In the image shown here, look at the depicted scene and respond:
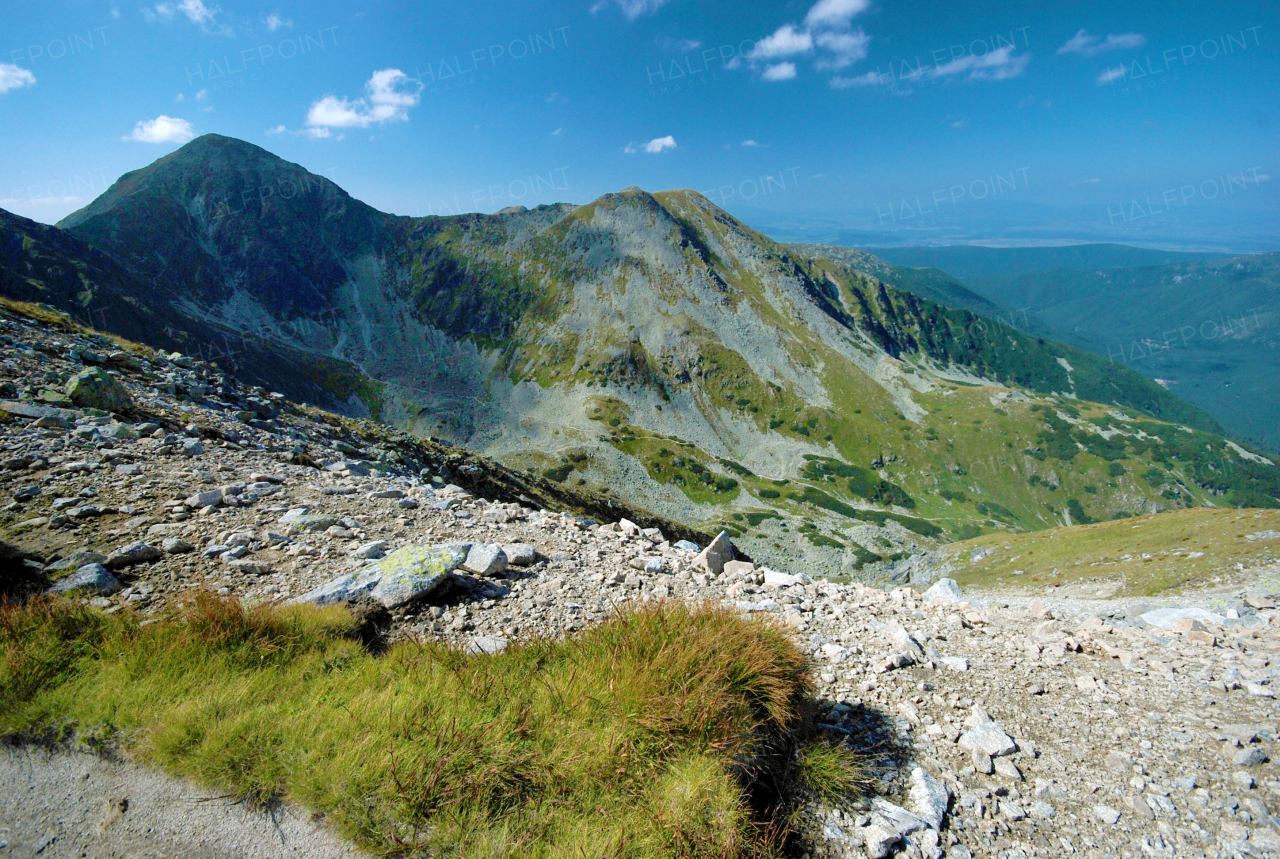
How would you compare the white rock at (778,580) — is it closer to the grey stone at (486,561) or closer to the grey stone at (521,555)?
the grey stone at (521,555)

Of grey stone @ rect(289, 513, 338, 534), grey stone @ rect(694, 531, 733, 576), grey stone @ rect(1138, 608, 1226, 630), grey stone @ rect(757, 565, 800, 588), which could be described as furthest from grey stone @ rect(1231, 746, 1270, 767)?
grey stone @ rect(289, 513, 338, 534)

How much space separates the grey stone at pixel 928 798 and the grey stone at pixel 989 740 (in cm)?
71

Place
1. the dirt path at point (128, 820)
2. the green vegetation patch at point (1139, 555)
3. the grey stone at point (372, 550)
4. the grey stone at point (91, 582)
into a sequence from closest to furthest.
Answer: the dirt path at point (128, 820) → the grey stone at point (91, 582) → the grey stone at point (372, 550) → the green vegetation patch at point (1139, 555)

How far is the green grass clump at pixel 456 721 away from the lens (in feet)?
11.2

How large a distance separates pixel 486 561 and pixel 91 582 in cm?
423

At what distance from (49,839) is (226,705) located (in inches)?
40.7

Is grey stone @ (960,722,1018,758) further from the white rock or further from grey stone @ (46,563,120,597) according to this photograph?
grey stone @ (46,563,120,597)

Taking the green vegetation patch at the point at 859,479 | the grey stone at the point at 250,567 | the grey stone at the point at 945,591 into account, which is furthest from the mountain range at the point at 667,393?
the grey stone at the point at 250,567

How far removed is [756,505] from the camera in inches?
4811

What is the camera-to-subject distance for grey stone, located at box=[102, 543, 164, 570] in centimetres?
595

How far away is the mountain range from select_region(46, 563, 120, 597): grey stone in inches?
3798

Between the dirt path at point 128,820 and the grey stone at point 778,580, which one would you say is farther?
the grey stone at point 778,580

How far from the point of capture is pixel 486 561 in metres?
6.86

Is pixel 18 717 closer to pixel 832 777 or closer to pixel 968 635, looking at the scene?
pixel 832 777
